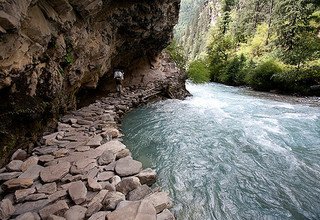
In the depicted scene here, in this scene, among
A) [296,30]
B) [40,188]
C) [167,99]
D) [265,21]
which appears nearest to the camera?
[40,188]

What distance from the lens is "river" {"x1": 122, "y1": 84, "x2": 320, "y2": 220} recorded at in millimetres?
4293

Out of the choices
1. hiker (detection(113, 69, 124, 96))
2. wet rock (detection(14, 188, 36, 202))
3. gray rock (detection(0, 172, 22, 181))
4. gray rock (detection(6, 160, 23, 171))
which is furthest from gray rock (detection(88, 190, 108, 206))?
hiker (detection(113, 69, 124, 96))

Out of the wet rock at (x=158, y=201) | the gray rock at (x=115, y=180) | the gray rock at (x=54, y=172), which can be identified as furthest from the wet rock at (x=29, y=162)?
the wet rock at (x=158, y=201)

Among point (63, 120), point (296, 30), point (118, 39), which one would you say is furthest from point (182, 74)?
point (296, 30)

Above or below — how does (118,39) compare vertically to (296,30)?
below

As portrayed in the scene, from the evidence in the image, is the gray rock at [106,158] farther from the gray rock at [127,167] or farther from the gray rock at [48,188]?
the gray rock at [48,188]

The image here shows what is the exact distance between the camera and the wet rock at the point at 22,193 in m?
3.73

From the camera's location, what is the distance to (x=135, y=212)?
3377 millimetres

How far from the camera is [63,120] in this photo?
753cm

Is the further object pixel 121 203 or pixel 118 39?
pixel 118 39

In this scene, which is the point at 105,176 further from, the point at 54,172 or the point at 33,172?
the point at 33,172

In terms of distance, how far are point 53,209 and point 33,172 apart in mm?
1295

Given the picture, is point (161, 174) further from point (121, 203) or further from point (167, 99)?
point (167, 99)

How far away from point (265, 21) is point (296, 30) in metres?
13.9
